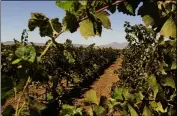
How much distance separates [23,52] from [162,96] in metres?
0.69

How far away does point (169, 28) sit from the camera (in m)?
1.11

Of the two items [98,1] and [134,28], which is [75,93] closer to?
[134,28]

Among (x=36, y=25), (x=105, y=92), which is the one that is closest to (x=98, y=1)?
(x=36, y=25)

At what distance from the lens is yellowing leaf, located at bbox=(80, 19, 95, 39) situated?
1086 millimetres

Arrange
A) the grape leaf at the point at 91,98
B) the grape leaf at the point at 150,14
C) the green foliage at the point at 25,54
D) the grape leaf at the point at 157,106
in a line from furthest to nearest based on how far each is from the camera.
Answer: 1. the grape leaf at the point at 91,98
2. the grape leaf at the point at 157,106
3. the grape leaf at the point at 150,14
4. the green foliage at the point at 25,54

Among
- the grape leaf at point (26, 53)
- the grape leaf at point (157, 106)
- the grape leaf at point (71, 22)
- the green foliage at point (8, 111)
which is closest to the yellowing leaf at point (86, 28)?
the grape leaf at point (71, 22)

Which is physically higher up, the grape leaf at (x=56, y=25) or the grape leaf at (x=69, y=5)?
the grape leaf at (x=69, y=5)

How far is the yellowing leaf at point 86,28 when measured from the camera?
1086mm

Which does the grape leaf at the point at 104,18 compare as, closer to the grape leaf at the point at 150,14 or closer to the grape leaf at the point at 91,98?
the grape leaf at the point at 150,14

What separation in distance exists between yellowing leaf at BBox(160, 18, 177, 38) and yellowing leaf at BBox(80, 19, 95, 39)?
0.28 metres

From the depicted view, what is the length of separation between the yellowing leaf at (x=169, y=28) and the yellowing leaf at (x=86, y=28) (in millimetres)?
284

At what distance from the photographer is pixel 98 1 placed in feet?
3.48

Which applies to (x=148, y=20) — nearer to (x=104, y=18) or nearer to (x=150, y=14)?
(x=150, y=14)

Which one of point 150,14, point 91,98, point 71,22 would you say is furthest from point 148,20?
point 91,98
